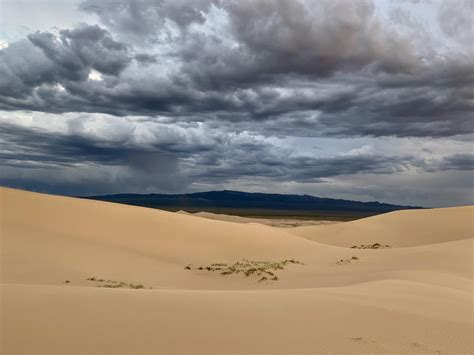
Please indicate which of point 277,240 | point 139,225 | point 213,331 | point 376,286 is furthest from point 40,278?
point 277,240

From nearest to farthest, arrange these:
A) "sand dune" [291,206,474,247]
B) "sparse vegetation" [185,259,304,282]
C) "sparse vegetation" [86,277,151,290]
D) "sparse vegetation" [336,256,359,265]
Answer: "sparse vegetation" [86,277,151,290], "sparse vegetation" [185,259,304,282], "sparse vegetation" [336,256,359,265], "sand dune" [291,206,474,247]

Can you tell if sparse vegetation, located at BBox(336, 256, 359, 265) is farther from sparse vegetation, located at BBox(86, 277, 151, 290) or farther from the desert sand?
sparse vegetation, located at BBox(86, 277, 151, 290)

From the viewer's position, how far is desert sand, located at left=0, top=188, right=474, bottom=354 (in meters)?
5.37

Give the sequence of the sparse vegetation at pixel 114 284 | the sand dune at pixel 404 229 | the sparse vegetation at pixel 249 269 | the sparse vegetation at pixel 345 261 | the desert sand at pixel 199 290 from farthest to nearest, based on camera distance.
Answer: the sand dune at pixel 404 229 → the sparse vegetation at pixel 345 261 → the sparse vegetation at pixel 249 269 → the sparse vegetation at pixel 114 284 → the desert sand at pixel 199 290

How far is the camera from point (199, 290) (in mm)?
8648

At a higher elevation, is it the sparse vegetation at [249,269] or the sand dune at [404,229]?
the sand dune at [404,229]

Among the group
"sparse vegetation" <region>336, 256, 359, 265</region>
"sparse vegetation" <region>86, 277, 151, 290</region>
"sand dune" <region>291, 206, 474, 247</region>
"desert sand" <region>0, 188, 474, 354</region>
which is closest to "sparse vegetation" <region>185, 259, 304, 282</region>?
"desert sand" <region>0, 188, 474, 354</region>

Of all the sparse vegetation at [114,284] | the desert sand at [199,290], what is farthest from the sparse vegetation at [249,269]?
the sparse vegetation at [114,284]

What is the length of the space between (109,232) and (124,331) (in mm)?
15483

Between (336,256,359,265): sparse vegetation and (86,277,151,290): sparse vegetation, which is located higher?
(336,256,359,265): sparse vegetation

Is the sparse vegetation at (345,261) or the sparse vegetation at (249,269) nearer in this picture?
the sparse vegetation at (249,269)

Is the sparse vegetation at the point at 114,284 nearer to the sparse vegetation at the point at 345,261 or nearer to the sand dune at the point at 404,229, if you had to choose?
the sparse vegetation at the point at 345,261

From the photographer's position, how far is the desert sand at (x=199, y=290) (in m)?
5.37

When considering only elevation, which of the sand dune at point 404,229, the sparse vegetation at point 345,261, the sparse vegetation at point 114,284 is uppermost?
the sand dune at point 404,229
